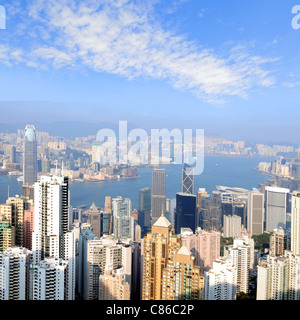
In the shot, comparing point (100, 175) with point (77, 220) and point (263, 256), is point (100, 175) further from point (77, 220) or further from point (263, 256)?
point (263, 256)

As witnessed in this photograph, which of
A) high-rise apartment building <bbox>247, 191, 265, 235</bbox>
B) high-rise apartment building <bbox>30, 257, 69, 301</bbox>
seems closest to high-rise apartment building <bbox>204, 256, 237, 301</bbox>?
high-rise apartment building <bbox>30, 257, 69, 301</bbox>

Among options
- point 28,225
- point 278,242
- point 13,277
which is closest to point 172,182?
point 278,242

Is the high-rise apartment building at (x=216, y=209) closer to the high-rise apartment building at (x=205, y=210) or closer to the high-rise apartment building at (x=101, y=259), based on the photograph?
the high-rise apartment building at (x=205, y=210)

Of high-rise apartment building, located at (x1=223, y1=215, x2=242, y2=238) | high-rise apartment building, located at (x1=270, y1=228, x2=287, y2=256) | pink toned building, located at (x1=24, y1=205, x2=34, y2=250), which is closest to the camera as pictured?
pink toned building, located at (x1=24, y1=205, x2=34, y2=250)

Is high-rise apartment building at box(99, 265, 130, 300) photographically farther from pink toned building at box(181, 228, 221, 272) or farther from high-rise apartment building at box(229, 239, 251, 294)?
high-rise apartment building at box(229, 239, 251, 294)

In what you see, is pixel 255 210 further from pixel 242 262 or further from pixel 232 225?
pixel 242 262

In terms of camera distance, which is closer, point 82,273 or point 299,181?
point 82,273
